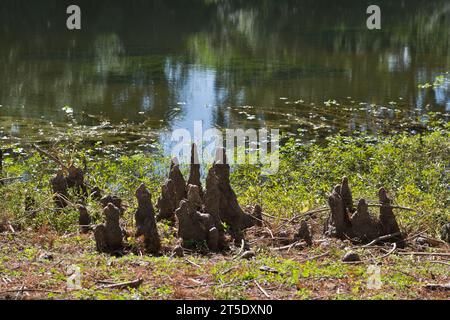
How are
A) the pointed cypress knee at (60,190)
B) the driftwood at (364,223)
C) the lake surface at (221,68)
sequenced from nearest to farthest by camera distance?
the driftwood at (364,223) < the pointed cypress knee at (60,190) < the lake surface at (221,68)

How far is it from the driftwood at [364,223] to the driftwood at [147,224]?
5.78ft

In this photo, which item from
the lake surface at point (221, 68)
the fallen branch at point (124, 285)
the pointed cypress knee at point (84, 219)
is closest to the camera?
the fallen branch at point (124, 285)

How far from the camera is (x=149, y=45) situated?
97.7 ft

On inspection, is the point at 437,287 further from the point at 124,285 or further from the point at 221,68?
the point at 221,68

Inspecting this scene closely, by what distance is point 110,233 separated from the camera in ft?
22.3

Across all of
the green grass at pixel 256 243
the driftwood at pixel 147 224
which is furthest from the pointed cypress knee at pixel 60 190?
the driftwood at pixel 147 224

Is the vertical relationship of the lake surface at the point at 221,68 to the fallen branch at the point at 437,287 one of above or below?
above

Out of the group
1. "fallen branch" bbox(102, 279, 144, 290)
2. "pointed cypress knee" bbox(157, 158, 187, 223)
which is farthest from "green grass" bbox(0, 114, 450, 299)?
"pointed cypress knee" bbox(157, 158, 187, 223)

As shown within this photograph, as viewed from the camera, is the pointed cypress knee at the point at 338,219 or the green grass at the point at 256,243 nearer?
the green grass at the point at 256,243

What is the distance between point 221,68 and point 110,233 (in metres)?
18.0

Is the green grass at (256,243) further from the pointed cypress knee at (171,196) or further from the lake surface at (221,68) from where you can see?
the lake surface at (221,68)

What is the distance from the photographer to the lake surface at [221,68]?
17.7m

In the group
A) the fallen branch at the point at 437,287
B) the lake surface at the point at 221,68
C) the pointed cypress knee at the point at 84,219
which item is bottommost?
the fallen branch at the point at 437,287

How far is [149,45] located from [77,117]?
496 inches
